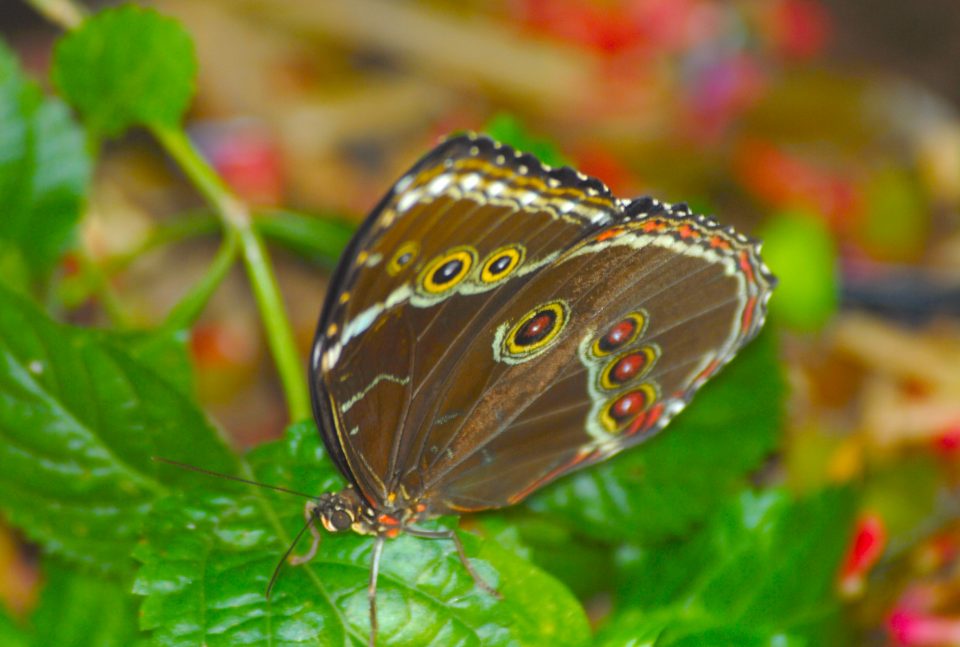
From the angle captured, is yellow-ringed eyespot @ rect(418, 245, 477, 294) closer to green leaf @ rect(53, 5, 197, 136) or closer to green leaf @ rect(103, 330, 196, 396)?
green leaf @ rect(103, 330, 196, 396)

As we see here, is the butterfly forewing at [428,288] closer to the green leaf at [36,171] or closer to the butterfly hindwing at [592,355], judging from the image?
the butterfly hindwing at [592,355]

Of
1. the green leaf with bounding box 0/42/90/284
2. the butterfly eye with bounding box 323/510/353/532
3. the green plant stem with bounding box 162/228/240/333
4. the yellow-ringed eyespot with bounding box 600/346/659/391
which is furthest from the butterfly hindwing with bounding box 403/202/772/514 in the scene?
the green leaf with bounding box 0/42/90/284

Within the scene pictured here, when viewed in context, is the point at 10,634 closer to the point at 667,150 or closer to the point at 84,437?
the point at 84,437

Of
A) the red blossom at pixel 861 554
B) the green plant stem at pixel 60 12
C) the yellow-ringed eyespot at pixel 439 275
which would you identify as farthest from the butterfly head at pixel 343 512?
the green plant stem at pixel 60 12

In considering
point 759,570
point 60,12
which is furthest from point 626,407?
point 60,12

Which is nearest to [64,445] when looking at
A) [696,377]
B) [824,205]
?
[696,377]
